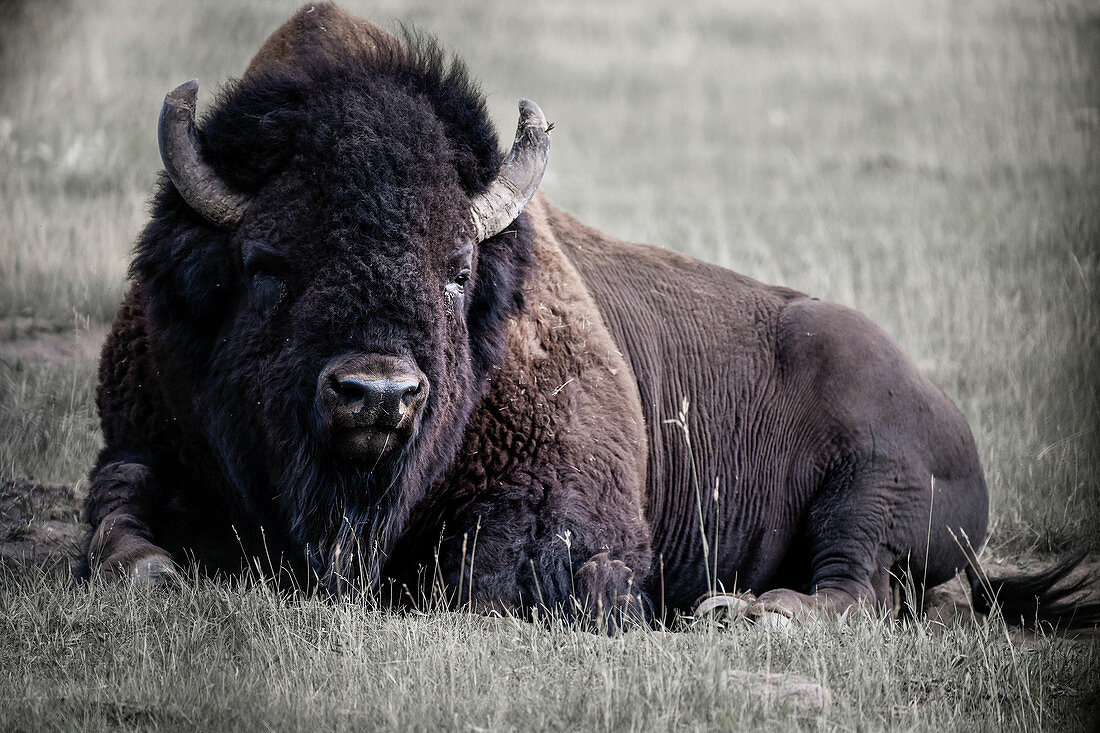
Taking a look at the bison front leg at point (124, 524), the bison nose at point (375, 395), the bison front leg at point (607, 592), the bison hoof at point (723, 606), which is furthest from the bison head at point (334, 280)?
the bison hoof at point (723, 606)

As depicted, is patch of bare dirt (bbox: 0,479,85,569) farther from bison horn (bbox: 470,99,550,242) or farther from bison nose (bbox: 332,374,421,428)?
bison horn (bbox: 470,99,550,242)

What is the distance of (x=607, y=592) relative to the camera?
4664 mm

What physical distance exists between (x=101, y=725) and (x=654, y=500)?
3.13 metres

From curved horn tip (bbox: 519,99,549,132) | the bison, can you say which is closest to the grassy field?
the bison

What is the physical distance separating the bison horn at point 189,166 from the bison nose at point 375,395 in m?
0.91

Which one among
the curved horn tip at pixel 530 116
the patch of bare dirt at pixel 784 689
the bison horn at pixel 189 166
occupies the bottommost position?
the patch of bare dirt at pixel 784 689

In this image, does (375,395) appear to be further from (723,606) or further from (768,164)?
(768,164)

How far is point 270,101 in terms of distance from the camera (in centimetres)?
429

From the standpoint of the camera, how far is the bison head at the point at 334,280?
13.0 feet

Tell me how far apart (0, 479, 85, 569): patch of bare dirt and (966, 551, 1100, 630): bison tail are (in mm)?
4408

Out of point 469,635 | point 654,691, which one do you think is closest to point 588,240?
point 469,635

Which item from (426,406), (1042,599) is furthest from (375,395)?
(1042,599)

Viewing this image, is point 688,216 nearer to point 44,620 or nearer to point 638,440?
point 638,440

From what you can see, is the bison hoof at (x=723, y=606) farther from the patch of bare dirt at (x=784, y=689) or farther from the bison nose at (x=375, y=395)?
the bison nose at (x=375, y=395)
